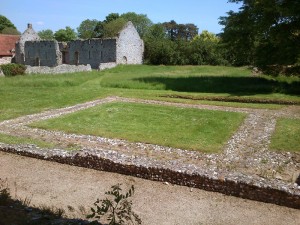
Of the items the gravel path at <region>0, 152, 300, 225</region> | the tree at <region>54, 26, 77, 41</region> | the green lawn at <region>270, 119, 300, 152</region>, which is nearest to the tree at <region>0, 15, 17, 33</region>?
the tree at <region>54, 26, 77, 41</region>

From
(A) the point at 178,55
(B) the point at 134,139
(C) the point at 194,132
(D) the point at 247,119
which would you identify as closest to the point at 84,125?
(B) the point at 134,139

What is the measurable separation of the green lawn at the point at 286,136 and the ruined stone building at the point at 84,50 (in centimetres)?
2908

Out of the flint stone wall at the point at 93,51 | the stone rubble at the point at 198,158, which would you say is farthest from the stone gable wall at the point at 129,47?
the stone rubble at the point at 198,158

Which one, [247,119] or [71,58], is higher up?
[71,58]

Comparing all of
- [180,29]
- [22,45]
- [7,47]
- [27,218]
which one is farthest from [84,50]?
[180,29]

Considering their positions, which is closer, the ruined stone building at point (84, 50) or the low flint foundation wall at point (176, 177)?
the low flint foundation wall at point (176, 177)

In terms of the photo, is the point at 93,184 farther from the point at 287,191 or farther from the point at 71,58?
the point at 71,58

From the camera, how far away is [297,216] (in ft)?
26.8

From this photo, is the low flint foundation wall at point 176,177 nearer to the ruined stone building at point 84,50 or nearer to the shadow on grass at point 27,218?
the shadow on grass at point 27,218

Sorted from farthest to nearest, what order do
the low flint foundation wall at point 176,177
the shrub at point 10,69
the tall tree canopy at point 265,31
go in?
the shrub at point 10,69 → the tall tree canopy at point 265,31 → the low flint foundation wall at point 176,177

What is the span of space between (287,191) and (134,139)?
6814mm

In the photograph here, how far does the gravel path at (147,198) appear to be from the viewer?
8.04 metres

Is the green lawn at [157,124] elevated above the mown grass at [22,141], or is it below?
above

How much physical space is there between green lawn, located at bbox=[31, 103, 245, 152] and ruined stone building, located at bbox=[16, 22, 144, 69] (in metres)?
24.2
